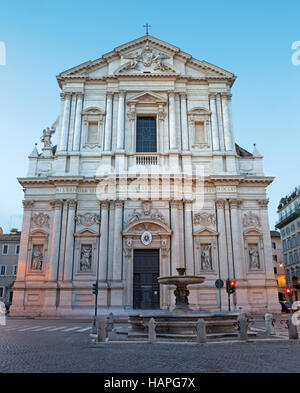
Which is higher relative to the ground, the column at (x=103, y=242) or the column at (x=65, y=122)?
the column at (x=65, y=122)

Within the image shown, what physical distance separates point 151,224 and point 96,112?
31.0ft

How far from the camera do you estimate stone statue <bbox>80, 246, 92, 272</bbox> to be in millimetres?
24312

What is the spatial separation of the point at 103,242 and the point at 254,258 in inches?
393

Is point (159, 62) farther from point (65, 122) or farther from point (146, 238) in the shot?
point (146, 238)

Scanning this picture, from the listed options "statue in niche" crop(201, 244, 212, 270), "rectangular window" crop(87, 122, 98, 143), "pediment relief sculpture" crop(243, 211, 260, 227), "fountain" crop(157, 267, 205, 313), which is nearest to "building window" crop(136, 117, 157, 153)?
"rectangular window" crop(87, 122, 98, 143)

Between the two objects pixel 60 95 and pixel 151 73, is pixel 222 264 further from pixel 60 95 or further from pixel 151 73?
pixel 60 95

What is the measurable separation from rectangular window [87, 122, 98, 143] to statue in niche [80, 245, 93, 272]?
25.9 feet

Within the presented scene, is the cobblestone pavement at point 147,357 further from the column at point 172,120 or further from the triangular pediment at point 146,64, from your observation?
the triangular pediment at point 146,64

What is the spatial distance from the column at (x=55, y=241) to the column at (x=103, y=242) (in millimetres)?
2833

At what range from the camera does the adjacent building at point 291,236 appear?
4428 cm

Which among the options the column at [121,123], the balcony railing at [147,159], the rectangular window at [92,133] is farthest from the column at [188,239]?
the rectangular window at [92,133]

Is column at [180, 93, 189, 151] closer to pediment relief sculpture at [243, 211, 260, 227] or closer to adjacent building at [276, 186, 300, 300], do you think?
pediment relief sculpture at [243, 211, 260, 227]

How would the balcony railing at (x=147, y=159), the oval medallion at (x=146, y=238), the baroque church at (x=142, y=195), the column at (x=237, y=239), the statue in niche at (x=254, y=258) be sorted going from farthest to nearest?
1. the balcony railing at (x=147, y=159)
2. the statue in niche at (x=254, y=258)
3. the oval medallion at (x=146, y=238)
4. the column at (x=237, y=239)
5. the baroque church at (x=142, y=195)

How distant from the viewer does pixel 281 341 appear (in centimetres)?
1155
